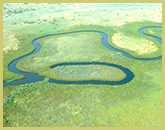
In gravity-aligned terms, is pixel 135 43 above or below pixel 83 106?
above

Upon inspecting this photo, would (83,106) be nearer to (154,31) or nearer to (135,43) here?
(135,43)

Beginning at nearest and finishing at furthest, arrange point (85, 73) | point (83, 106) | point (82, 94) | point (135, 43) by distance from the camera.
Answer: point (83, 106)
point (82, 94)
point (85, 73)
point (135, 43)

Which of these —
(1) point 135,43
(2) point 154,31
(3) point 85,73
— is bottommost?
(3) point 85,73

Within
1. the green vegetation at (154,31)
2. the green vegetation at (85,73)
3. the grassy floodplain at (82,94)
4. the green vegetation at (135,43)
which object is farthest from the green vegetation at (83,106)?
the green vegetation at (154,31)

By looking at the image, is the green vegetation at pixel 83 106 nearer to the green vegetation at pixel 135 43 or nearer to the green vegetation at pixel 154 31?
the green vegetation at pixel 135 43

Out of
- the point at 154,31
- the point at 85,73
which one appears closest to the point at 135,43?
the point at 154,31

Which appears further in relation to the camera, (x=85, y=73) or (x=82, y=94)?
(x=85, y=73)

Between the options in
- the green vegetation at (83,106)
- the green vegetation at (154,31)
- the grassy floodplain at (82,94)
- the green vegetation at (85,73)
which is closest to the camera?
the green vegetation at (83,106)

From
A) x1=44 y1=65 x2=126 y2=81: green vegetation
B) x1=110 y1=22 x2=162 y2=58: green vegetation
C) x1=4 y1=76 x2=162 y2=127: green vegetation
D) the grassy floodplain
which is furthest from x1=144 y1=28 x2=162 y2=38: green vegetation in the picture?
x1=4 y1=76 x2=162 y2=127: green vegetation
